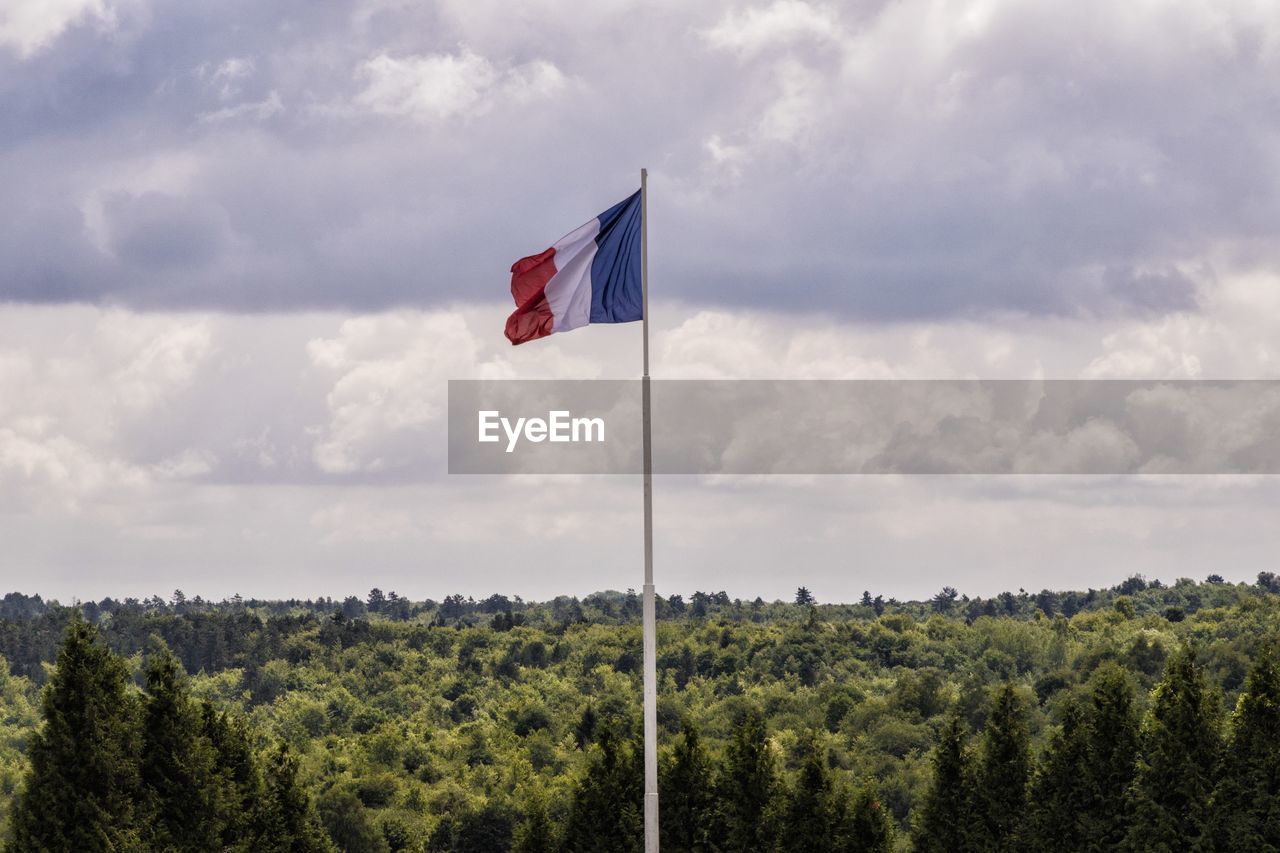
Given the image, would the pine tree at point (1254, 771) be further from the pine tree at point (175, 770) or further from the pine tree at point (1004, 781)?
the pine tree at point (175, 770)

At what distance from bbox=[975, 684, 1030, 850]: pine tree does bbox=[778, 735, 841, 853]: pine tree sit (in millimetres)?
4162

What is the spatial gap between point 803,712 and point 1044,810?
6701 cm

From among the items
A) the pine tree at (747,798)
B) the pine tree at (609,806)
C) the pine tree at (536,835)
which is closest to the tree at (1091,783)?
the pine tree at (747,798)

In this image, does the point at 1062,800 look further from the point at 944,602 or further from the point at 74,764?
the point at 944,602

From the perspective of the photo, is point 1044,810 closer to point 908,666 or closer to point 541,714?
point 541,714

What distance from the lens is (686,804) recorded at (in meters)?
38.5

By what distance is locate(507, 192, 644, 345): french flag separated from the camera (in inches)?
950

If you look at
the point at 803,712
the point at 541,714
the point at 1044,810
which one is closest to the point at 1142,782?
the point at 1044,810

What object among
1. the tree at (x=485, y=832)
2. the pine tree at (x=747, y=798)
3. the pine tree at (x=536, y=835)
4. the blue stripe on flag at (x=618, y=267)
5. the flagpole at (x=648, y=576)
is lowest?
the tree at (x=485, y=832)

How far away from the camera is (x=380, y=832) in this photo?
73.9 m

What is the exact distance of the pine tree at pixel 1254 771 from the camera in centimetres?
3784

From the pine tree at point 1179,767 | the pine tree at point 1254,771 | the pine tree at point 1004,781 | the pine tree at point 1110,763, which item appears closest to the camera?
the pine tree at point 1254,771

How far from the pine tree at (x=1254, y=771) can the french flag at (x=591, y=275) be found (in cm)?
2149

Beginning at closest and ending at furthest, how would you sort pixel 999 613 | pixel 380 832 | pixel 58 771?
pixel 58 771, pixel 380 832, pixel 999 613
